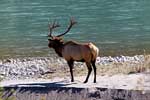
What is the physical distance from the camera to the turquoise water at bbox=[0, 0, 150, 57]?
83.8 ft

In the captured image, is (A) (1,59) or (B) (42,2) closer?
(A) (1,59)

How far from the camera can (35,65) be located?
66.6ft

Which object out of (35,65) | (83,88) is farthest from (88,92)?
(35,65)

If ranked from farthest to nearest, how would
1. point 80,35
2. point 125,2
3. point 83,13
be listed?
point 125,2 → point 83,13 → point 80,35

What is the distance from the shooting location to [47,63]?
832 inches

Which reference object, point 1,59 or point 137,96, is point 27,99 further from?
point 1,59

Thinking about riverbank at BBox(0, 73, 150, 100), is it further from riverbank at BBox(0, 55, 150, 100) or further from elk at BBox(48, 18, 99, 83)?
elk at BBox(48, 18, 99, 83)

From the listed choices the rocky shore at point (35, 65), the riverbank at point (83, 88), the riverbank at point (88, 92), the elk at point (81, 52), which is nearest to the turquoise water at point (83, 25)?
the rocky shore at point (35, 65)

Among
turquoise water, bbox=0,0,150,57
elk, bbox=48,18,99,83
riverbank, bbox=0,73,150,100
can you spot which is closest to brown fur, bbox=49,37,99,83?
elk, bbox=48,18,99,83

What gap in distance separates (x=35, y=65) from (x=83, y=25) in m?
12.4

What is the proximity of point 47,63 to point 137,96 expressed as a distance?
1124cm

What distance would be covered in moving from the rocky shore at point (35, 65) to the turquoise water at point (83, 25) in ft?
5.91

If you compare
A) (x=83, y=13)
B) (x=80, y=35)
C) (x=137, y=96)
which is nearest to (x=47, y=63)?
(x=80, y=35)

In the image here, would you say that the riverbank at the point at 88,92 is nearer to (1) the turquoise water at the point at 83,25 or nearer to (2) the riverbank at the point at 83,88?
(2) the riverbank at the point at 83,88
